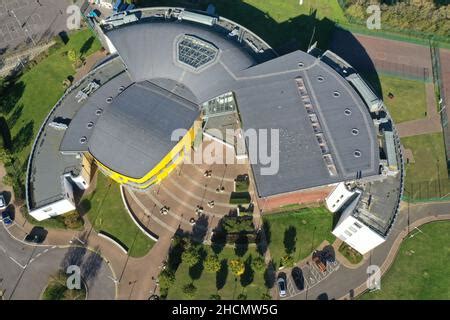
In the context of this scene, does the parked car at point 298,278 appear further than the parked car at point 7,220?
No

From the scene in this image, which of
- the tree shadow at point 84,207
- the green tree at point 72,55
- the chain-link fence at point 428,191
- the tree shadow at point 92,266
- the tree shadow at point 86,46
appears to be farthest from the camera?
the tree shadow at point 86,46

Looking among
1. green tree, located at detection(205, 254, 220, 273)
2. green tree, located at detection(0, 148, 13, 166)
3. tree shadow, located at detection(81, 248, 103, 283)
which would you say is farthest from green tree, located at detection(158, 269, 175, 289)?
green tree, located at detection(0, 148, 13, 166)

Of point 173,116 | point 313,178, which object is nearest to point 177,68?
point 173,116

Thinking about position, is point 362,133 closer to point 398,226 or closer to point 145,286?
point 398,226

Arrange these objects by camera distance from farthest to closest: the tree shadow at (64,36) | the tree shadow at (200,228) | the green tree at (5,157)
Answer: the tree shadow at (64,36) < the green tree at (5,157) < the tree shadow at (200,228)

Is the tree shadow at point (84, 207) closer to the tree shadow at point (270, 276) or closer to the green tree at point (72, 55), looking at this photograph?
the green tree at point (72, 55)

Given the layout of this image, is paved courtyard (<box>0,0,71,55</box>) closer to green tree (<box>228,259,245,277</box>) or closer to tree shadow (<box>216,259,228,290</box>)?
tree shadow (<box>216,259,228,290</box>)

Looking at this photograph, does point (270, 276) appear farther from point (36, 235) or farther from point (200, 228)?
point (36, 235)

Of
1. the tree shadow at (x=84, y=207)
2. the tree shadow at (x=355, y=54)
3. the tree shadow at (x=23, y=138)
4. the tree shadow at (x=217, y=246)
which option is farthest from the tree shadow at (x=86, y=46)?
the tree shadow at (x=355, y=54)
